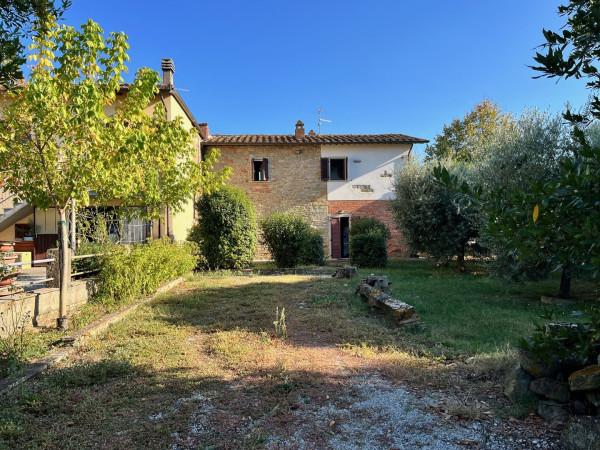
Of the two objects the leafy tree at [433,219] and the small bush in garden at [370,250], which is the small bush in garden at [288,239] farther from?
the leafy tree at [433,219]

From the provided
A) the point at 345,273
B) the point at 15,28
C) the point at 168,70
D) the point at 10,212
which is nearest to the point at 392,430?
the point at 15,28

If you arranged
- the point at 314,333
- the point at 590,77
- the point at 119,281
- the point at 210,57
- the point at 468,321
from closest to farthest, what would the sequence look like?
the point at 590,77, the point at 314,333, the point at 468,321, the point at 119,281, the point at 210,57

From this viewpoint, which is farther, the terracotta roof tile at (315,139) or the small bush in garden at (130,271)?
the terracotta roof tile at (315,139)

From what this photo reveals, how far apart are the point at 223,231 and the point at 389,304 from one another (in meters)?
8.16

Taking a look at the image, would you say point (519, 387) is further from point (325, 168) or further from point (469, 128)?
point (469, 128)

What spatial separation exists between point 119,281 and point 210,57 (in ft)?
28.7

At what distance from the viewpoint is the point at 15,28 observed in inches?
86.0

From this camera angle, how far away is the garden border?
11.7 ft

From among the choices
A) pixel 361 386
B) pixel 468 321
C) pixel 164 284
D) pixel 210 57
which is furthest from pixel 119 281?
pixel 210 57

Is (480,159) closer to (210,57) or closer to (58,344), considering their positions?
(210,57)

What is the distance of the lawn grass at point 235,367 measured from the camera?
2.87 metres

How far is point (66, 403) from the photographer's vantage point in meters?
3.26

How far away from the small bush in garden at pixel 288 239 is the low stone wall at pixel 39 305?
26.4 feet

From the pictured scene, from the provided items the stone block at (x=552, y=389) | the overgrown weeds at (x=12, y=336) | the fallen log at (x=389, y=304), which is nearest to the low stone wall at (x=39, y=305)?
the overgrown weeds at (x=12, y=336)
